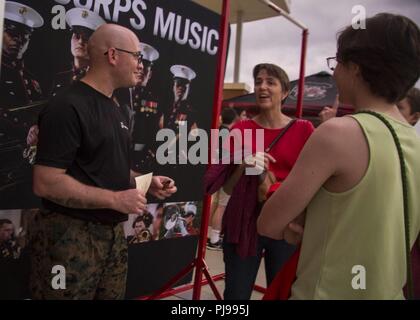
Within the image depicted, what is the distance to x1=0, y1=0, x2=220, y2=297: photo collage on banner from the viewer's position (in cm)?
211

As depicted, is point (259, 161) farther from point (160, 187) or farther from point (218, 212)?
point (218, 212)

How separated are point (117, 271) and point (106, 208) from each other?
0.37 m

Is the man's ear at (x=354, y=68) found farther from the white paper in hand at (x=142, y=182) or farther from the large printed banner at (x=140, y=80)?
the large printed banner at (x=140, y=80)

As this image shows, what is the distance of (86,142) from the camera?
4.94ft

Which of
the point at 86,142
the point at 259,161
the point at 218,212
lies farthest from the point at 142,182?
the point at 218,212

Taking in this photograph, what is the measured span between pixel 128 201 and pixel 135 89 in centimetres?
131

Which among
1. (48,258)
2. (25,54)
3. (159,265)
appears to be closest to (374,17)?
(48,258)

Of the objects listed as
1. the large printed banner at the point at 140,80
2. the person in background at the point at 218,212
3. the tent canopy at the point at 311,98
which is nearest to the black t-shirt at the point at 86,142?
the large printed banner at the point at 140,80

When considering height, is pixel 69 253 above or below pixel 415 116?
below

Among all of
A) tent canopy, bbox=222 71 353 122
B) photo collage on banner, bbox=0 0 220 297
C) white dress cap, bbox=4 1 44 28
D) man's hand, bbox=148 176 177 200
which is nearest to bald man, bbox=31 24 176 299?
man's hand, bbox=148 176 177 200

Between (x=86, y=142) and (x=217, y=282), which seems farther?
(x=217, y=282)

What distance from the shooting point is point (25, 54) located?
2.11 m

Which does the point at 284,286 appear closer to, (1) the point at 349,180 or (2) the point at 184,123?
(1) the point at 349,180

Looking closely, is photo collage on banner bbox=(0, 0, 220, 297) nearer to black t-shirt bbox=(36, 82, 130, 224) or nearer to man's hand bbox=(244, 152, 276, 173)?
black t-shirt bbox=(36, 82, 130, 224)
